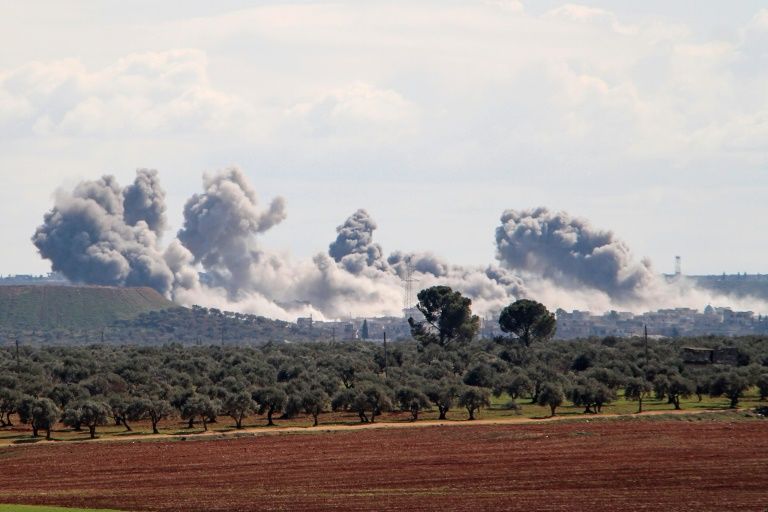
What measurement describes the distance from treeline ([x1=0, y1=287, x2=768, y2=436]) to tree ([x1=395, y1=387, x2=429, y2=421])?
0.15m

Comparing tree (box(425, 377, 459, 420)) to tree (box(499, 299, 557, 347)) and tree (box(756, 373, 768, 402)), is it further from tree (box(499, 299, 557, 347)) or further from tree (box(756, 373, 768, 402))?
tree (box(499, 299, 557, 347))

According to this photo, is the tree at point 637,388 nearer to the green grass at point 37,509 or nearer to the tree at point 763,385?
the tree at point 763,385

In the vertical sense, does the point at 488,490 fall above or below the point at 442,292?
below

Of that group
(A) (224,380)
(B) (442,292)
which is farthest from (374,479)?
(B) (442,292)

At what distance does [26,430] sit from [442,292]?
87932 mm

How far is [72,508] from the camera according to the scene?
217 ft

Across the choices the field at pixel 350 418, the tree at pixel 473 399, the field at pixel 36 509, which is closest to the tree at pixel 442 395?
the field at pixel 350 418

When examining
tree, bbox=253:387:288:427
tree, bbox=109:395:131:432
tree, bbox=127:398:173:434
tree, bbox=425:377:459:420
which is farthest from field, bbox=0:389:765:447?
tree, bbox=253:387:288:427

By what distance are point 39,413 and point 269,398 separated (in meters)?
21.9

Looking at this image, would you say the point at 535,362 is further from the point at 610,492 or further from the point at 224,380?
the point at 610,492

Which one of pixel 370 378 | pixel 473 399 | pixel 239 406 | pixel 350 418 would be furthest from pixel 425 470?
pixel 370 378

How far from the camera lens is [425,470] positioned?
80688 millimetres

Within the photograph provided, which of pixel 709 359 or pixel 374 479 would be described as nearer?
pixel 374 479

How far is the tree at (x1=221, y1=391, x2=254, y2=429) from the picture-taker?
117 meters
